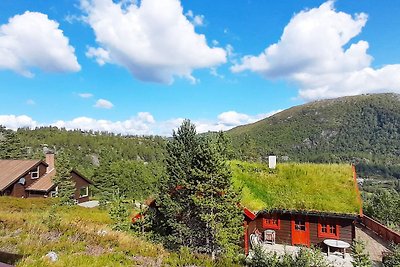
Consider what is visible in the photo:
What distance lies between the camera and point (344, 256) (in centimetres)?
1730

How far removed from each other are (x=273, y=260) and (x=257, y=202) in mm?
9680

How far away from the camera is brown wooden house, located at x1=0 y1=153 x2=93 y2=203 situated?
37094 millimetres

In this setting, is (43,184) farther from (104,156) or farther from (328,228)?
(328,228)

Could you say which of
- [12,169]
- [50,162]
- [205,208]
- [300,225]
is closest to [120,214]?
[205,208]

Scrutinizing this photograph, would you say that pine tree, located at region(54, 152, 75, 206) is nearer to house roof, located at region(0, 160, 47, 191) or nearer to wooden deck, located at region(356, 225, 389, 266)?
house roof, located at region(0, 160, 47, 191)

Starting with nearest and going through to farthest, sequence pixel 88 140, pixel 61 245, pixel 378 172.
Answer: pixel 61 245 → pixel 88 140 → pixel 378 172

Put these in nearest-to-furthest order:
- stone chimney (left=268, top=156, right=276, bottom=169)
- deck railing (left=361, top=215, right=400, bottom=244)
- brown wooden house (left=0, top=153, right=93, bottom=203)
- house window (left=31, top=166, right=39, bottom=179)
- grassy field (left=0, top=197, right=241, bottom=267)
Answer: grassy field (left=0, top=197, right=241, bottom=267) → deck railing (left=361, top=215, right=400, bottom=244) → stone chimney (left=268, top=156, right=276, bottom=169) → brown wooden house (left=0, top=153, right=93, bottom=203) → house window (left=31, top=166, right=39, bottom=179)

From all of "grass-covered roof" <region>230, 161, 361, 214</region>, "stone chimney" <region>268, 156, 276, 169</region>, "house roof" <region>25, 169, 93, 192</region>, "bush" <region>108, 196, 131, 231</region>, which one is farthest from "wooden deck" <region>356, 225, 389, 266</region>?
"house roof" <region>25, 169, 93, 192</region>

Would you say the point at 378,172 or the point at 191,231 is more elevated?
the point at 191,231

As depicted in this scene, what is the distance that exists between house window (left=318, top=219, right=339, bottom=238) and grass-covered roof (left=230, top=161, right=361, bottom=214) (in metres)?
1.14

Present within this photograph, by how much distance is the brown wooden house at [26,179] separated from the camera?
37094 millimetres

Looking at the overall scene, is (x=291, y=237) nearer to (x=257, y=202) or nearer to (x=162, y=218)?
(x=257, y=202)

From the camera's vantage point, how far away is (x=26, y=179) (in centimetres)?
3859

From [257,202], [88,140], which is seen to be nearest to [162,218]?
[257,202]
